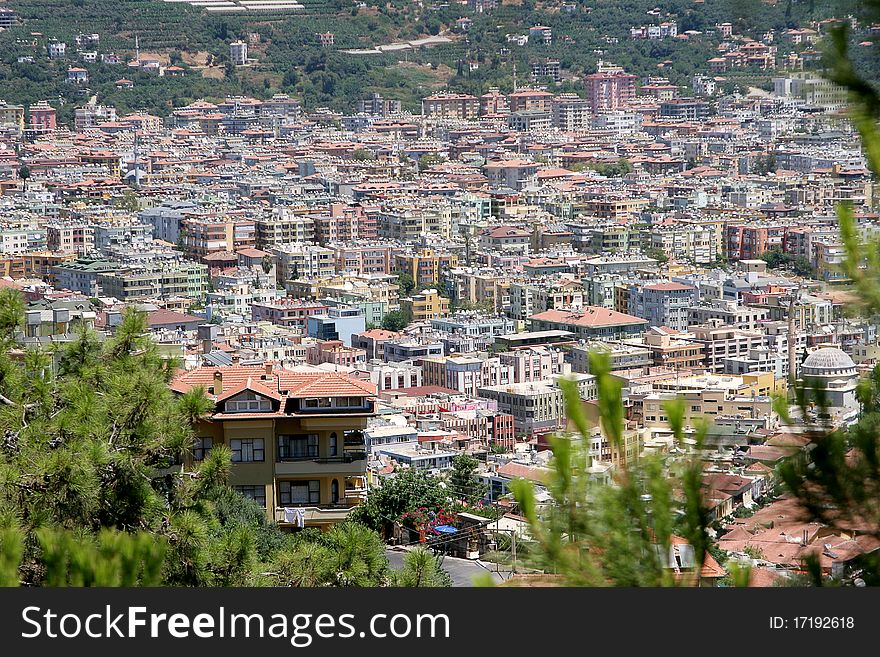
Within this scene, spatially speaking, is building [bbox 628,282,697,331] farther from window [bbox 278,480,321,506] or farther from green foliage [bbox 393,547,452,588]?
green foliage [bbox 393,547,452,588]

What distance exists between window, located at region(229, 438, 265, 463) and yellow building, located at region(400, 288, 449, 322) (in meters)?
12.5

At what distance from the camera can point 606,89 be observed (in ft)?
112

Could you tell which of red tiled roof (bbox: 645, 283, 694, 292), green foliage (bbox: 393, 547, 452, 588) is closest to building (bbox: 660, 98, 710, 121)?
red tiled roof (bbox: 645, 283, 694, 292)

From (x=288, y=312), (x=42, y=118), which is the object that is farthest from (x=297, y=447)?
(x=42, y=118)

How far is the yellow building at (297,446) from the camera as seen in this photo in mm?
4438

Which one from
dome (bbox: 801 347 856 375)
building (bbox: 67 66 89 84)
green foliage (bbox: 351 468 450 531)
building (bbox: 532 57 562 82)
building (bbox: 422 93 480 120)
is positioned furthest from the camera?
building (bbox: 532 57 562 82)

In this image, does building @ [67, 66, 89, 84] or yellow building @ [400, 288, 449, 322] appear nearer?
yellow building @ [400, 288, 449, 322]

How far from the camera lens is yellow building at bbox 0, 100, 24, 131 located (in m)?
30.9

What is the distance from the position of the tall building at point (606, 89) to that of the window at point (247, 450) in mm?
29925

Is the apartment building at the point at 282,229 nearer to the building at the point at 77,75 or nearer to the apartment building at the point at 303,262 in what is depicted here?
the apartment building at the point at 303,262

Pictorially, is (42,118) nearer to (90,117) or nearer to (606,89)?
(90,117)

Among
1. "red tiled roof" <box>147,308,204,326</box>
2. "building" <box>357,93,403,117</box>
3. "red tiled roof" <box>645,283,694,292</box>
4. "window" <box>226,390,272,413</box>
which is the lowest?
"red tiled roof" <box>147,308,204,326</box>
